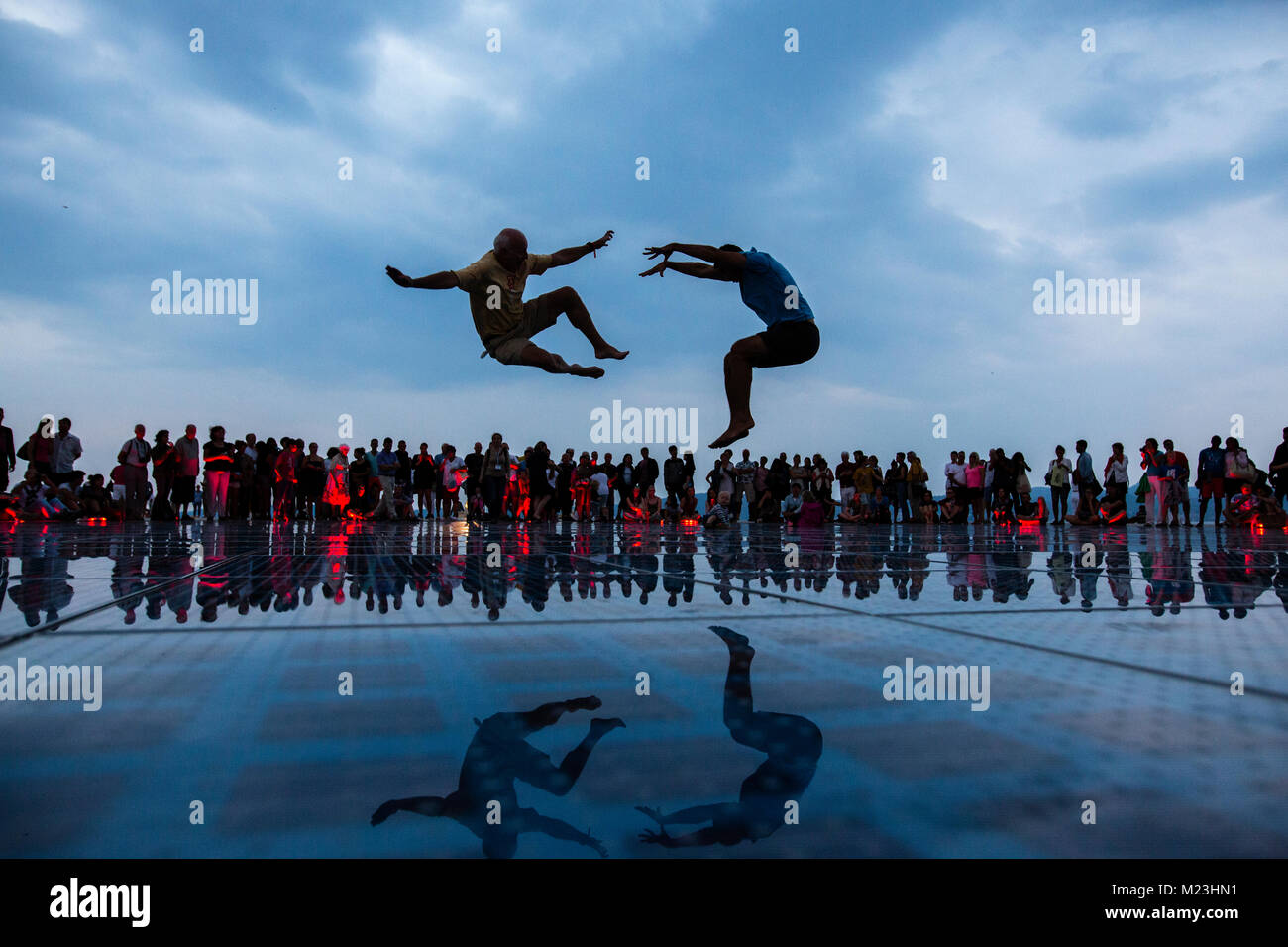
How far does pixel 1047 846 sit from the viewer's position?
0.81 metres

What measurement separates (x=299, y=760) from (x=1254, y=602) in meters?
2.97

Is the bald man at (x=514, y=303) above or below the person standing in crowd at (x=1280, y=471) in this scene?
above

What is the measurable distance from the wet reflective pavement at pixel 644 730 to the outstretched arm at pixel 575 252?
5.77m

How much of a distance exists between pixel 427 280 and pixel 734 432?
11.0 feet

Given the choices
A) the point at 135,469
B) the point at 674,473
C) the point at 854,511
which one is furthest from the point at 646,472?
the point at 135,469

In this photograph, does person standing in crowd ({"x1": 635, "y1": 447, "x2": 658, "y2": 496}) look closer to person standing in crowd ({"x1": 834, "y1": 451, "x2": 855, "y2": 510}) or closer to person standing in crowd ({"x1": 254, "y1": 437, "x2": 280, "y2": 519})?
person standing in crowd ({"x1": 834, "y1": 451, "x2": 855, "y2": 510})

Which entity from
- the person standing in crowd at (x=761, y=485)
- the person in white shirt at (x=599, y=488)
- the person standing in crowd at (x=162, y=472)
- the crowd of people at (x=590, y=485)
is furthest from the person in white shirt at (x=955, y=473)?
the person standing in crowd at (x=162, y=472)

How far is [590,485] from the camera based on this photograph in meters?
18.2

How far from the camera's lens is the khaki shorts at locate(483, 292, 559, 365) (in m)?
8.26

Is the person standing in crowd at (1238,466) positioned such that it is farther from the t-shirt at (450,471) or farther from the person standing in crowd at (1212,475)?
the t-shirt at (450,471)

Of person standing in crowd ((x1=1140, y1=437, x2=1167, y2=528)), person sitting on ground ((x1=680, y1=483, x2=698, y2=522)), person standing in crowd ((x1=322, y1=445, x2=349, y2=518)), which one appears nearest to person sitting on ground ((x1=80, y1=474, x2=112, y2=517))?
person standing in crowd ((x1=322, y1=445, x2=349, y2=518))

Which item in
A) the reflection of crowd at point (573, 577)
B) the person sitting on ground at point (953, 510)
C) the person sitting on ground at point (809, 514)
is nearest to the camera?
the reflection of crowd at point (573, 577)

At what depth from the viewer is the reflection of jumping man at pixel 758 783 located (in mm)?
839
